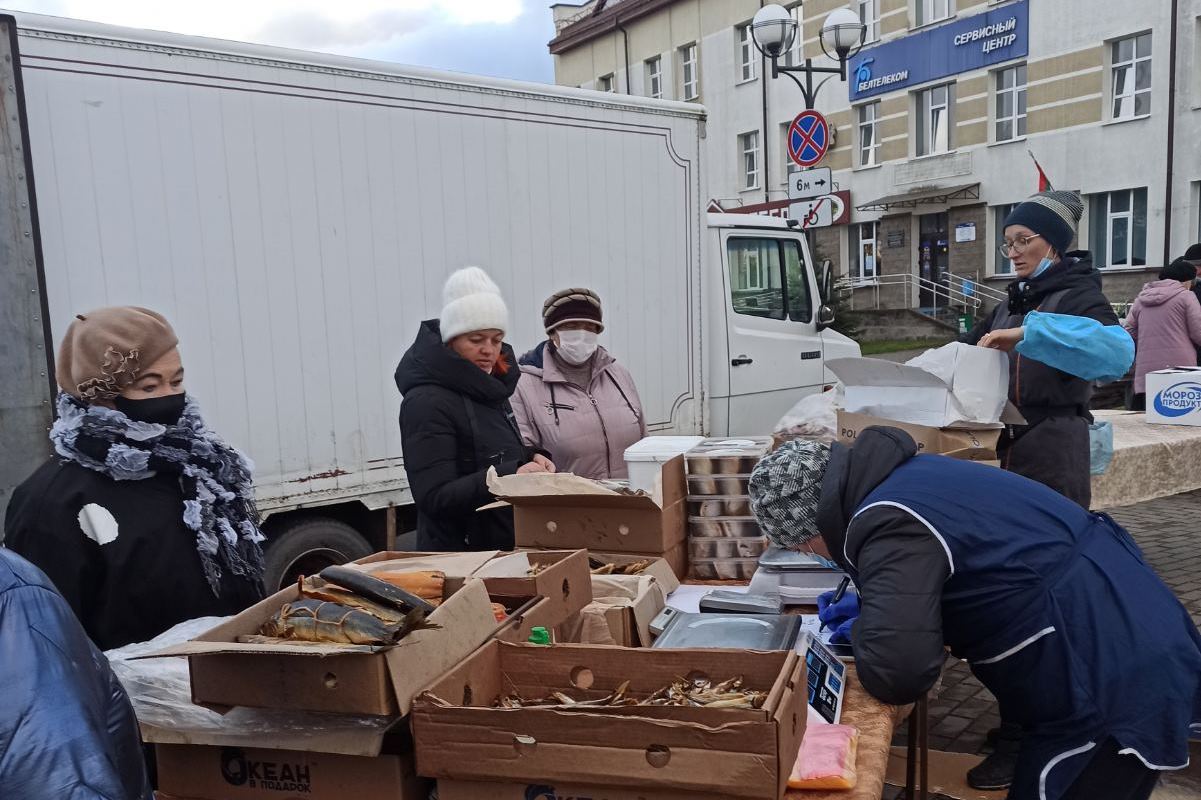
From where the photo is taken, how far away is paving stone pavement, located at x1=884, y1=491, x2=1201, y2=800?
4.09 m

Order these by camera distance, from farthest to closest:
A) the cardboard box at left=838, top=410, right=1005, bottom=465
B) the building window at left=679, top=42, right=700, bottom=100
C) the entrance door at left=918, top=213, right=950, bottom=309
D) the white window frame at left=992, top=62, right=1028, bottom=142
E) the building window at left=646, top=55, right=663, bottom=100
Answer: the building window at left=646, top=55, right=663, bottom=100
the building window at left=679, top=42, right=700, bottom=100
the entrance door at left=918, top=213, right=950, bottom=309
the white window frame at left=992, top=62, right=1028, bottom=142
the cardboard box at left=838, top=410, right=1005, bottom=465

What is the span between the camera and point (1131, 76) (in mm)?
20266

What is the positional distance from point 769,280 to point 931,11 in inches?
822

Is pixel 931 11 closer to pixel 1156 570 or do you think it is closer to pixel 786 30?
pixel 786 30

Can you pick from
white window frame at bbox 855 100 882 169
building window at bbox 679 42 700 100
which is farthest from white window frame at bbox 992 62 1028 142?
building window at bbox 679 42 700 100

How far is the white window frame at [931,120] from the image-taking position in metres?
24.3

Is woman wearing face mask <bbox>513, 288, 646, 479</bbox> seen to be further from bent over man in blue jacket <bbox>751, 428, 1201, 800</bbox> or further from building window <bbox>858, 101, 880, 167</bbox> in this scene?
building window <bbox>858, 101, 880, 167</bbox>

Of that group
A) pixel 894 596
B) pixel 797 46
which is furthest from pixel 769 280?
pixel 797 46

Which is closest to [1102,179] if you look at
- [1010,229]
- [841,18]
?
[841,18]

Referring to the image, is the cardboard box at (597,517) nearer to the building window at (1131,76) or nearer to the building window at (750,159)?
the building window at (1131,76)

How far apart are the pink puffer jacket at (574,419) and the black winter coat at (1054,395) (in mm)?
1553

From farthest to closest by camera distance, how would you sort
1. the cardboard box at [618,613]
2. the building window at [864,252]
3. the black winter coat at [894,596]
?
the building window at [864,252], the cardboard box at [618,613], the black winter coat at [894,596]

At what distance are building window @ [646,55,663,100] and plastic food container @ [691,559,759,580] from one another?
2996 cm

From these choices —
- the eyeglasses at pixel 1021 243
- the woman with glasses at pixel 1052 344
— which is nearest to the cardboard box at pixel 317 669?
the woman with glasses at pixel 1052 344
